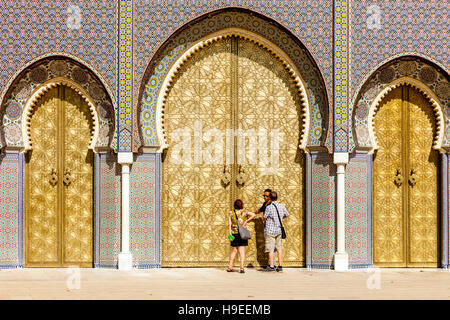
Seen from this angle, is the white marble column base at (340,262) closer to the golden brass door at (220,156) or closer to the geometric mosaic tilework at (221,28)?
the golden brass door at (220,156)

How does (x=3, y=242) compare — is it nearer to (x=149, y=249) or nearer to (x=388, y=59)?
(x=149, y=249)

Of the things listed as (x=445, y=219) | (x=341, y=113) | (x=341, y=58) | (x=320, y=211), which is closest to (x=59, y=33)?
(x=341, y=58)

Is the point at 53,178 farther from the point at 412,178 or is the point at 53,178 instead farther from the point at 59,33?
the point at 412,178

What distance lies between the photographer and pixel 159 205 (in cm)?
895

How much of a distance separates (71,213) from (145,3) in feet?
9.93

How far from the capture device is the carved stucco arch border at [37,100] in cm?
896

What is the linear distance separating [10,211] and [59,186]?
2.37 ft

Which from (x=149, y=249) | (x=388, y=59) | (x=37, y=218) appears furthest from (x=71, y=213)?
(x=388, y=59)

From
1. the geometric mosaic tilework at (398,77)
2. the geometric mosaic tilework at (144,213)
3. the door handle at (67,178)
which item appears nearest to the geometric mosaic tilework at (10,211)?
the door handle at (67,178)

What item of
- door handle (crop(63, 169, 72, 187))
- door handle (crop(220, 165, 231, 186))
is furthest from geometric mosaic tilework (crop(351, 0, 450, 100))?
door handle (crop(63, 169, 72, 187))

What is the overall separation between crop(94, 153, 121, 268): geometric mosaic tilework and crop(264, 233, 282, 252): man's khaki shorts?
200 cm

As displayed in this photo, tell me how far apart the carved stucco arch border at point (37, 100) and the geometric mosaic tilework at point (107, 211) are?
12.1 inches

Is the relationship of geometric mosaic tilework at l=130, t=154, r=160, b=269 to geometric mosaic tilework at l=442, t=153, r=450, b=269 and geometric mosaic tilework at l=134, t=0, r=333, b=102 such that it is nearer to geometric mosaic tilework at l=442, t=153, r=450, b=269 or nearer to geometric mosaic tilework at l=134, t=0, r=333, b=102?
geometric mosaic tilework at l=134, t=0, r=333, b=102

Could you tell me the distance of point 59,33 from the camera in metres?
8.85
